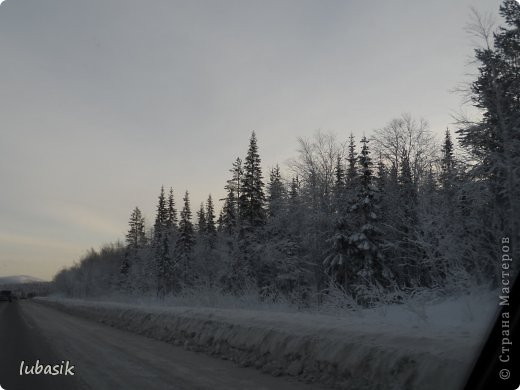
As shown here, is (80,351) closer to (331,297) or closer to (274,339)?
(274,339)

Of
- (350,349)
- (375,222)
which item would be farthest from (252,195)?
(350,349)

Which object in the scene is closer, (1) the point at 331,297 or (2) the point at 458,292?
(2) the point at 458,292

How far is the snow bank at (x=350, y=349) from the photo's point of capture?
5492 millimetres

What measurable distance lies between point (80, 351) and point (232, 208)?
144 ft

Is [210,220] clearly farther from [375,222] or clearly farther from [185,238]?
[375,222]

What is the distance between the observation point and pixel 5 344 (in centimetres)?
1317

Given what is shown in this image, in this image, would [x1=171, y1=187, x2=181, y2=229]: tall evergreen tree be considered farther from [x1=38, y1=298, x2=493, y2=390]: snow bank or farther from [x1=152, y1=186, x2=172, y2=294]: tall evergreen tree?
[x1=38, y1=298, x2=493, y2=390]: snow bank

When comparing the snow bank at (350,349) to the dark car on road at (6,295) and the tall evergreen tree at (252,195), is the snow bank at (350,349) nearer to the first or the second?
the tall evergreen tree at (252,195)

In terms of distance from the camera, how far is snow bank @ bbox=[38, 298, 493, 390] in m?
5.49

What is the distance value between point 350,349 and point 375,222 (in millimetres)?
28351

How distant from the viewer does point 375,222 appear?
34.4 metres

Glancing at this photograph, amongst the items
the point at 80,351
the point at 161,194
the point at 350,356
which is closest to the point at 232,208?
the point at 161,194

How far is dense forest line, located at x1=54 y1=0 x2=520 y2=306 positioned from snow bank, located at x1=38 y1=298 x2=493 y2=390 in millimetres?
1321

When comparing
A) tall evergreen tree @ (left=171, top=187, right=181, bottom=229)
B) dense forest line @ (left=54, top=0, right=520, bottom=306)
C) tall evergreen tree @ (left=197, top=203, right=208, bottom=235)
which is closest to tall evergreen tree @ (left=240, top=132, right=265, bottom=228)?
dense forest line @ (left=54, top=0, right=520, bottom=306)
